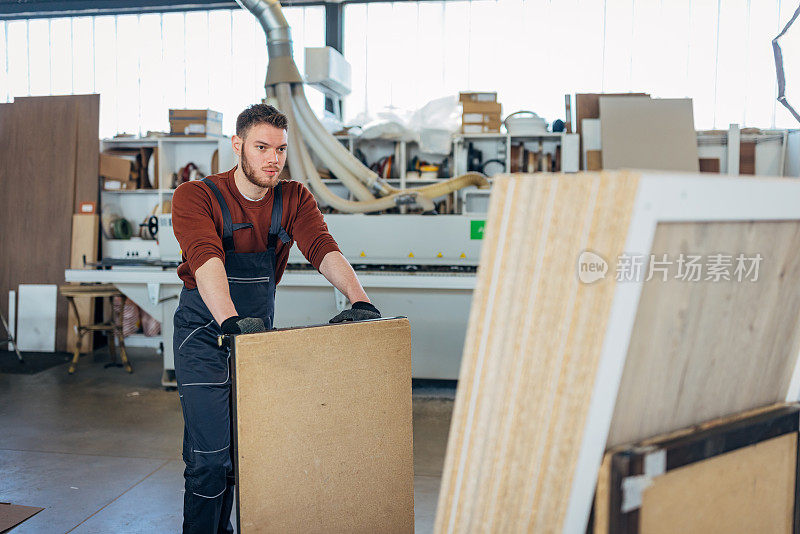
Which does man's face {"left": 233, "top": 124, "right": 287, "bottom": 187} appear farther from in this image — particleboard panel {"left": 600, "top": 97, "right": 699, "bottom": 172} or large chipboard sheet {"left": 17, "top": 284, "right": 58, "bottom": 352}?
large chipboard sheet {"left": 17, "top": 284, "right": 58, "bottom": 352}

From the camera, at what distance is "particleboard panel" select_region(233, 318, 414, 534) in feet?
4.49

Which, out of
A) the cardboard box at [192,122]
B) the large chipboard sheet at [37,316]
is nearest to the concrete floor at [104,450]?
the large chipboard sheet at [37,316]

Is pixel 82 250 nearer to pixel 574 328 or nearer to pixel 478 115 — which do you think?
pixel 478 115

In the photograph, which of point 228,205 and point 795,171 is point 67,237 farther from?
point 795,171

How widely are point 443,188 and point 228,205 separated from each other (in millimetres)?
2495

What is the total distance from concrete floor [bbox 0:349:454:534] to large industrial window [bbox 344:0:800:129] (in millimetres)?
3017

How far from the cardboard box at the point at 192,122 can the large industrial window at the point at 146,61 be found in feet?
2.20

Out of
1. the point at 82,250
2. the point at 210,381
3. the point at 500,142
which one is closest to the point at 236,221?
the point at 210,381

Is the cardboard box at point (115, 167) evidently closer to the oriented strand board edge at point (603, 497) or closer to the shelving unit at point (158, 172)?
the shelving unit at point (158, 172)

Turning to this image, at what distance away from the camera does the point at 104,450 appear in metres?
3.38

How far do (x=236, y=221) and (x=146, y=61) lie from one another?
5.38 m

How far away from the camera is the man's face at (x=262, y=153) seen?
5.94ft

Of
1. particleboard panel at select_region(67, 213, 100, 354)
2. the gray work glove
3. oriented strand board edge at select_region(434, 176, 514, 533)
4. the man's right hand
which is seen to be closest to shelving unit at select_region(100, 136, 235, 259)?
particleboard panel at select_region(67, 213, 100, 354)

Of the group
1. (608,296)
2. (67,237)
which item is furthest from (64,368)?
(608,296)
